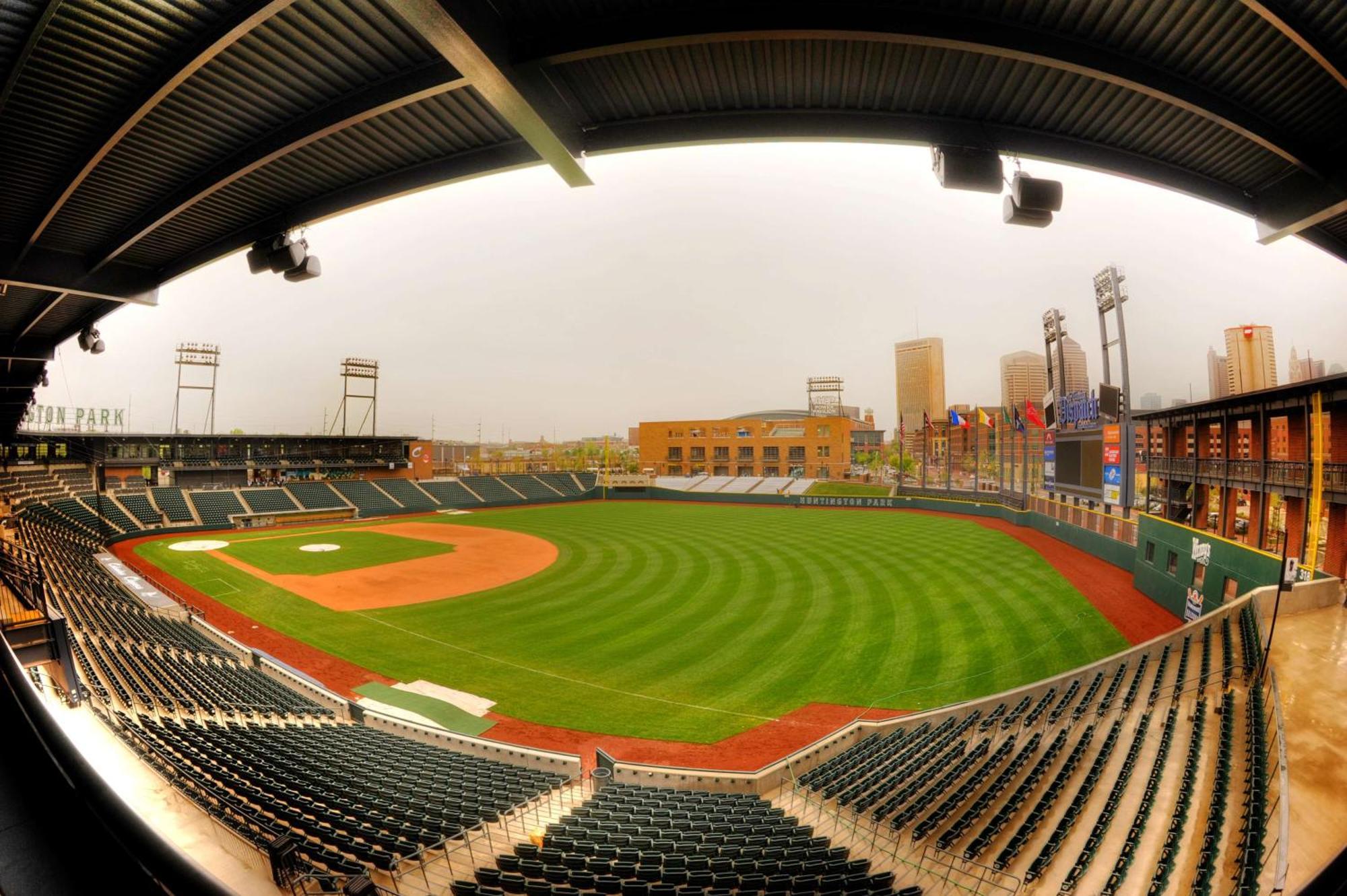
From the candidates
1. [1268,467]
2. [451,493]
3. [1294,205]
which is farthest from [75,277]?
[451,493]

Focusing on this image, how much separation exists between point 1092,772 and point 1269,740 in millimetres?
2793

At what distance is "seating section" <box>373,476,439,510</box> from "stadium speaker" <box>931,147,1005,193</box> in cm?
5587

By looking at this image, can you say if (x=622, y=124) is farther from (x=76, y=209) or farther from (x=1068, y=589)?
(x=1068, y=589)

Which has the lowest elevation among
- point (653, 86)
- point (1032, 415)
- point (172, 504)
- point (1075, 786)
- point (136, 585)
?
point (1075, 786)

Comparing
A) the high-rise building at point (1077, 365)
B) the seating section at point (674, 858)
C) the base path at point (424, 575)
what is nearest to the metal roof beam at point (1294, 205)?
the seating section at point (674, 858)

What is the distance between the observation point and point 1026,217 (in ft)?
16.9

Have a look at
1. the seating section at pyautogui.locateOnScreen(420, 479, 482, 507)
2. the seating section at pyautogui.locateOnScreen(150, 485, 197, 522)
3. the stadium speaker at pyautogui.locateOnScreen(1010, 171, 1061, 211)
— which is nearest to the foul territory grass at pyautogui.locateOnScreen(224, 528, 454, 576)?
the seating section at pyautogui.locateOnScreen(150, 485, 197, 522)

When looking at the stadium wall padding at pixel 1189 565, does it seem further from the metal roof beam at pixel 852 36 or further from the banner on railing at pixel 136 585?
the banner on railing at pixel 136 585

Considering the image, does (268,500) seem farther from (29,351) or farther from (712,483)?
(712,483)

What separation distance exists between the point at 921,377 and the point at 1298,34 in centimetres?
20862

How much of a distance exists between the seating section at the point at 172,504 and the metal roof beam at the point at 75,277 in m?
40.0

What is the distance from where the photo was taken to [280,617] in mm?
20125

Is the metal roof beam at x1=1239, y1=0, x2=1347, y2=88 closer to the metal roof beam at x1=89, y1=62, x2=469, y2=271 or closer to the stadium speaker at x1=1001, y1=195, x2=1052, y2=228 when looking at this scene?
the stadium speaker at x1=1001, y1=195, x2=1052, y2=228

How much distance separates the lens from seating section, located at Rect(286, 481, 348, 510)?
47.4m
